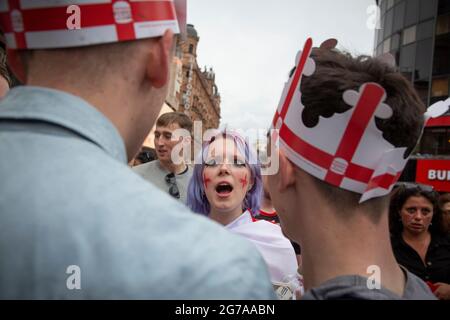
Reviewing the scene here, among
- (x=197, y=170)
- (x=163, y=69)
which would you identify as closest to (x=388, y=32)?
(x=197, y=170)

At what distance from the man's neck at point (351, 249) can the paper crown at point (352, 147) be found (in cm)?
11

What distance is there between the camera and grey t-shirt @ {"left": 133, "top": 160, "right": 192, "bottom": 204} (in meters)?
4.19

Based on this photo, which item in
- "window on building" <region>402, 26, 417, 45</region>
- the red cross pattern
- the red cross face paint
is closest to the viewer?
the red cross pattern

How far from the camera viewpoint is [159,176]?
14.1 feet

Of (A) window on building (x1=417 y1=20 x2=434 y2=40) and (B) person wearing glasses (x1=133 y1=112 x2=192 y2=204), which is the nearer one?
(B) person wearing glasses (x1=133 y1=112 x2=192 y2=204)

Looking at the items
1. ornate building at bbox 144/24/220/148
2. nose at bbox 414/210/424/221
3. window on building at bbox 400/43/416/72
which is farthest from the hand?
ornate building at bbox 144/24/220/148

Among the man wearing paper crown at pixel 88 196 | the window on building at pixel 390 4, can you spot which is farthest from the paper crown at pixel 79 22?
the window on building at pixel 390 4

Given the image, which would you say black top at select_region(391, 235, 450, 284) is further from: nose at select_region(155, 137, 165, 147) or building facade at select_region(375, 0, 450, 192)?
building facade at select_region(375, 0, 450, 192)

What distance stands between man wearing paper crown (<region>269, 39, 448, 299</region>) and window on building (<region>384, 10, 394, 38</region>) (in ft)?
82.6

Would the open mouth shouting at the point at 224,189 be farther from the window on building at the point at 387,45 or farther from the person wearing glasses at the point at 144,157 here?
the window on building at the point at 387,45

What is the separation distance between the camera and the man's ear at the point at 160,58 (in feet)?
3.25

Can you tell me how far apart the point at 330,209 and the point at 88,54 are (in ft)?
2.91

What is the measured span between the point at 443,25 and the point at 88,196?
23.9 metres

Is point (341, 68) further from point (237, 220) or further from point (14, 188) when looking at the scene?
point (237, 220)
